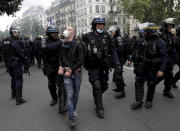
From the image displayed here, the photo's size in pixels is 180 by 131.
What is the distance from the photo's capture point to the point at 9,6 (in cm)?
1536

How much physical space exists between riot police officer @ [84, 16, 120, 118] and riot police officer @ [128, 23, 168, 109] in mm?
726

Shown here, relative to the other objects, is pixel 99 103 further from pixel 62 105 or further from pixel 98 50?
pixel 98 50

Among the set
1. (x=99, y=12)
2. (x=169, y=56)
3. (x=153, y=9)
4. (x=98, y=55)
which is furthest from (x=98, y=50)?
(x=99, y=12)

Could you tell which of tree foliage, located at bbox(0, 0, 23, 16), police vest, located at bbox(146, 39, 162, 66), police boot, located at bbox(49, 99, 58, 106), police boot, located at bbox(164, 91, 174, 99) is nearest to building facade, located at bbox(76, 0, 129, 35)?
tree foliage, located at bbox(0, 0, 23, 16)

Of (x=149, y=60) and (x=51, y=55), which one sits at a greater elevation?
(x=51, y=55)

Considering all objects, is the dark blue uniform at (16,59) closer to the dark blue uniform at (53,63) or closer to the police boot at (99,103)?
the dark blue uniform at (53,63)

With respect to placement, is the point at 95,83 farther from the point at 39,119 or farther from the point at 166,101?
the point at 166,101

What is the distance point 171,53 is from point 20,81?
13.0ft

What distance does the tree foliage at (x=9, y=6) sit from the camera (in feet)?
48.3

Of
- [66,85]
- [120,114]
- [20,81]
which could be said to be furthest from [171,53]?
[20,81]

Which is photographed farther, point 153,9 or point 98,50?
point 153,9

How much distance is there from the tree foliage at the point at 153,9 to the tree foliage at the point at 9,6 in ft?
50.6

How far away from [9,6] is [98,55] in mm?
14072

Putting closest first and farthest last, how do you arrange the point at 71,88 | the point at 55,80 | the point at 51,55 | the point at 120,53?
the point at 71,88 < the point at 51,55 < the point at 55,80 < the point at 120,53
